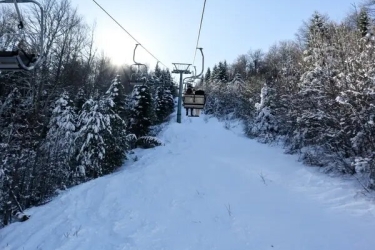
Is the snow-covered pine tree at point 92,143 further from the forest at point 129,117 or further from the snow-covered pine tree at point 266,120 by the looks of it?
the snow-covered pine tree at point 266,120

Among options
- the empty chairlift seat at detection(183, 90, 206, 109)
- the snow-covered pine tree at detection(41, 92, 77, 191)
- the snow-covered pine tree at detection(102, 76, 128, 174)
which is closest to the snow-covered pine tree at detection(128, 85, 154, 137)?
the snow-covered pine tree at detection(102, 76, 128, 174)

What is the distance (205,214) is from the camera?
300 inches

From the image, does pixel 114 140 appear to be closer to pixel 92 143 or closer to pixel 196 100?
pixel 92 143

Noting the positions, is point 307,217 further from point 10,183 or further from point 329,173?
point 10,183

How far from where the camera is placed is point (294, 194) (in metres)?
8.73

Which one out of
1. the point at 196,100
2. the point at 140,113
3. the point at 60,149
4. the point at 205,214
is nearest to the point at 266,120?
the point at 140,113

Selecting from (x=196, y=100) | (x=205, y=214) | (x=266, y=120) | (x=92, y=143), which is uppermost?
(x=196, y=100)

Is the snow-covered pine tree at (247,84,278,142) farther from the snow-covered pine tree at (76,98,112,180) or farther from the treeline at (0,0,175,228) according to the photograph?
the snow-covered pine tree at (76,98,112,180)

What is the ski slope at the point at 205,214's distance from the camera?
6.17 m

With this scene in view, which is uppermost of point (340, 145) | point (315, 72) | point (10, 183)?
point (315, 72)

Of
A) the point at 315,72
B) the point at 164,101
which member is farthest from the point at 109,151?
the point at 164,101

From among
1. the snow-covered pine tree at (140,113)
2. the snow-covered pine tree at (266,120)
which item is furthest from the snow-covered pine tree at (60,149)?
the snow-covered pine tree at (266,120)

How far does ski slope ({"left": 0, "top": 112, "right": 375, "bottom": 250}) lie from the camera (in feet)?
20.2

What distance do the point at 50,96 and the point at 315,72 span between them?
59.5ft
